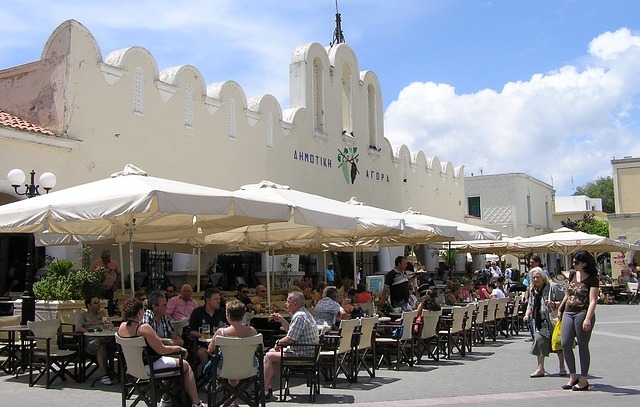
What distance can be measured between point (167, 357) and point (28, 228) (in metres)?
3.78

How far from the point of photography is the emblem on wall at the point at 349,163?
24797 mm

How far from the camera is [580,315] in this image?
28.0 feet

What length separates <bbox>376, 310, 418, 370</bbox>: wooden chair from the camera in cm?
1051

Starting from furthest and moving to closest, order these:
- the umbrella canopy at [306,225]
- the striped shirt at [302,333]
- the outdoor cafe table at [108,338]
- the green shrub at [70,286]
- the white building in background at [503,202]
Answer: the white building in background at [503,202] → the green shrub at [70,286] → the umbrella canopy at [306,225] → the outdoor cafe table at [108,338] → the striped shirt at [302,333]

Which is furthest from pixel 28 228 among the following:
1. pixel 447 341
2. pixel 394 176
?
pixel 394 176

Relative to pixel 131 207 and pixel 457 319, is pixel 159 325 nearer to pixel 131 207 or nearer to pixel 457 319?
pixel 131 207

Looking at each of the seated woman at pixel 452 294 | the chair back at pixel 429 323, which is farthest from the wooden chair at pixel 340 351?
the seated woman at pixel 452 294

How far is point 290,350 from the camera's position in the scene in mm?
8328

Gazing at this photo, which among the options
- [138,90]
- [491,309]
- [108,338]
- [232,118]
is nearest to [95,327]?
[108,338]

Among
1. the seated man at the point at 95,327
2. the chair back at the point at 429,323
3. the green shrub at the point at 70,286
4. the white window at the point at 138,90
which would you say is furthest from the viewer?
the white window at the point at 138,90

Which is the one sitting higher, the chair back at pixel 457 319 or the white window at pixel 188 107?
the white window at pixel 188 107

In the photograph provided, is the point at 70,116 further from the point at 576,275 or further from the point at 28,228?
the point at 576,275

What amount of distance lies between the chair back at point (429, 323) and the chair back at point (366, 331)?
5.18 ft

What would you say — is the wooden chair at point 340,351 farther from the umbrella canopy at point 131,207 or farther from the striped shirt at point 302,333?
the umbrella canopy at point 131,207
